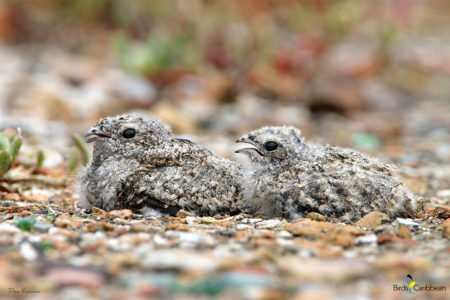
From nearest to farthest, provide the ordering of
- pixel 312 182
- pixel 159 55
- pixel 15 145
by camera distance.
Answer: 1. pixel 312 182
2. pixel 15 145
3. pixel 159 55

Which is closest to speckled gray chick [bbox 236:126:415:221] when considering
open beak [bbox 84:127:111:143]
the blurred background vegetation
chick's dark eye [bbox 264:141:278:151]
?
chick's dark eye [bbox 264:141:278:151]

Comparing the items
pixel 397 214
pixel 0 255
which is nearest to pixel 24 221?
pixel 0 255

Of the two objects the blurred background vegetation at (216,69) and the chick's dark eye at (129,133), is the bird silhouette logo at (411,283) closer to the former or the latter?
the chick's dark eye at (129,133)

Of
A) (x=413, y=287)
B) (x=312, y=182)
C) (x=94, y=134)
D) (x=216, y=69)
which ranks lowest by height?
(x=413, y=287)

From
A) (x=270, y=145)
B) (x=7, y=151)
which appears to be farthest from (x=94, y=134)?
(x=270, y=145)

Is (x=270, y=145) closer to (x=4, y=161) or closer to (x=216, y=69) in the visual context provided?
(x=4, y=161)

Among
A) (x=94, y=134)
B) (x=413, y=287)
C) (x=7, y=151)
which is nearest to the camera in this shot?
(x=413, y=287)

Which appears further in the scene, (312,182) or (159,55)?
(159,55)

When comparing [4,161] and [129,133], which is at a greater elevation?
[129,133]

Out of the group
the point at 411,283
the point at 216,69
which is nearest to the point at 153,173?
the point at 411,283
